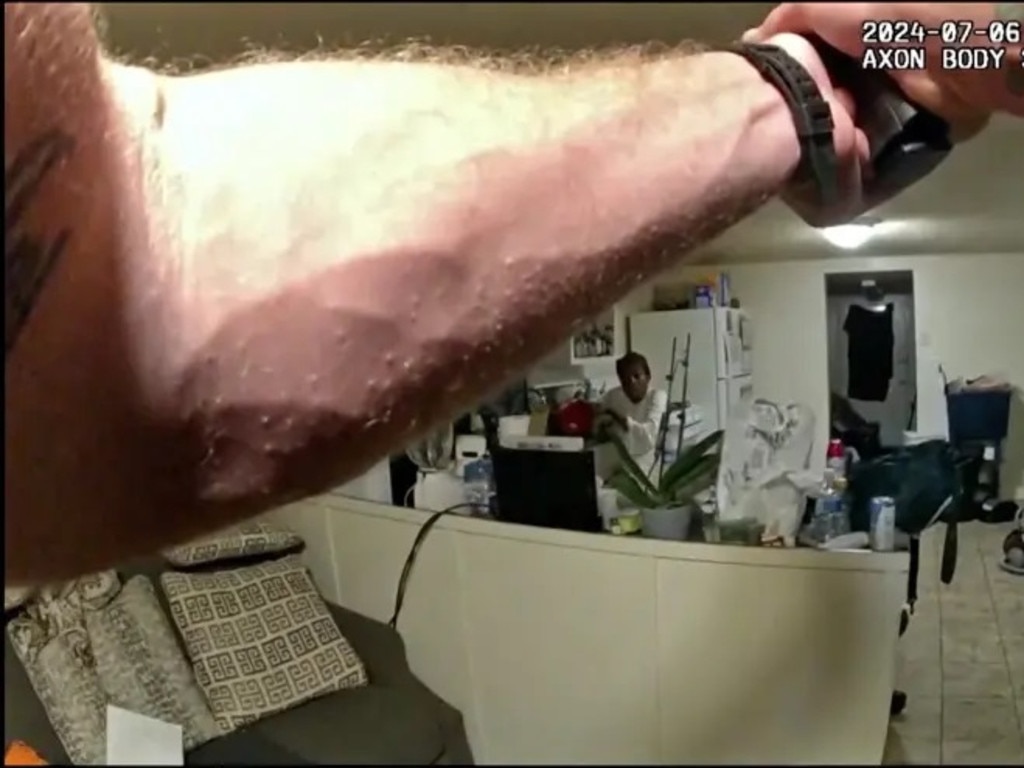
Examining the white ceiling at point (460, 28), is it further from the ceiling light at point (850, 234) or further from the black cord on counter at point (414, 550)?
the black cord on counter at point (414, 550)

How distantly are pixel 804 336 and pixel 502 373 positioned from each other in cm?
26

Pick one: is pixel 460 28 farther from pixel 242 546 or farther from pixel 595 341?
pixel 242 546

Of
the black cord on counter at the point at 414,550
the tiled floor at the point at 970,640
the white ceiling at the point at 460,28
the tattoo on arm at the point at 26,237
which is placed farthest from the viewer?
the black cord on counter at the point at 414,550

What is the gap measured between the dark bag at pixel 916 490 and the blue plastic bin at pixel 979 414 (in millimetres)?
12

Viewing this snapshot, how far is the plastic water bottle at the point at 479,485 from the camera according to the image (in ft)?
1.87

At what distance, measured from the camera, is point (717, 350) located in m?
0.59

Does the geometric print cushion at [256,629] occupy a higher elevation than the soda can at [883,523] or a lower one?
lower

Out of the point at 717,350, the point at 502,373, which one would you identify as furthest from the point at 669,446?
the point at 502,373

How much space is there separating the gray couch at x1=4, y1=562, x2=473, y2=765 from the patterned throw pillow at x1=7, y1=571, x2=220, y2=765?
0.01 meters

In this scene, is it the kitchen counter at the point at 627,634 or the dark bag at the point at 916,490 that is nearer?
the kitchen counter at the point at 627,634

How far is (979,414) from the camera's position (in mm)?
542

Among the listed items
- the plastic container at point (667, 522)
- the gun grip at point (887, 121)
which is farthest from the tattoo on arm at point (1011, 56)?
the plastic container at point (667, 522)

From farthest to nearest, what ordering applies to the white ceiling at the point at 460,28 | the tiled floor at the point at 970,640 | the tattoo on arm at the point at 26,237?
the tiled floor at the point at 970,640 → the white ceiling at the point at 460,28 → the tattoo on arm at the point at 26,237

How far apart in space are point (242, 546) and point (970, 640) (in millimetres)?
393
